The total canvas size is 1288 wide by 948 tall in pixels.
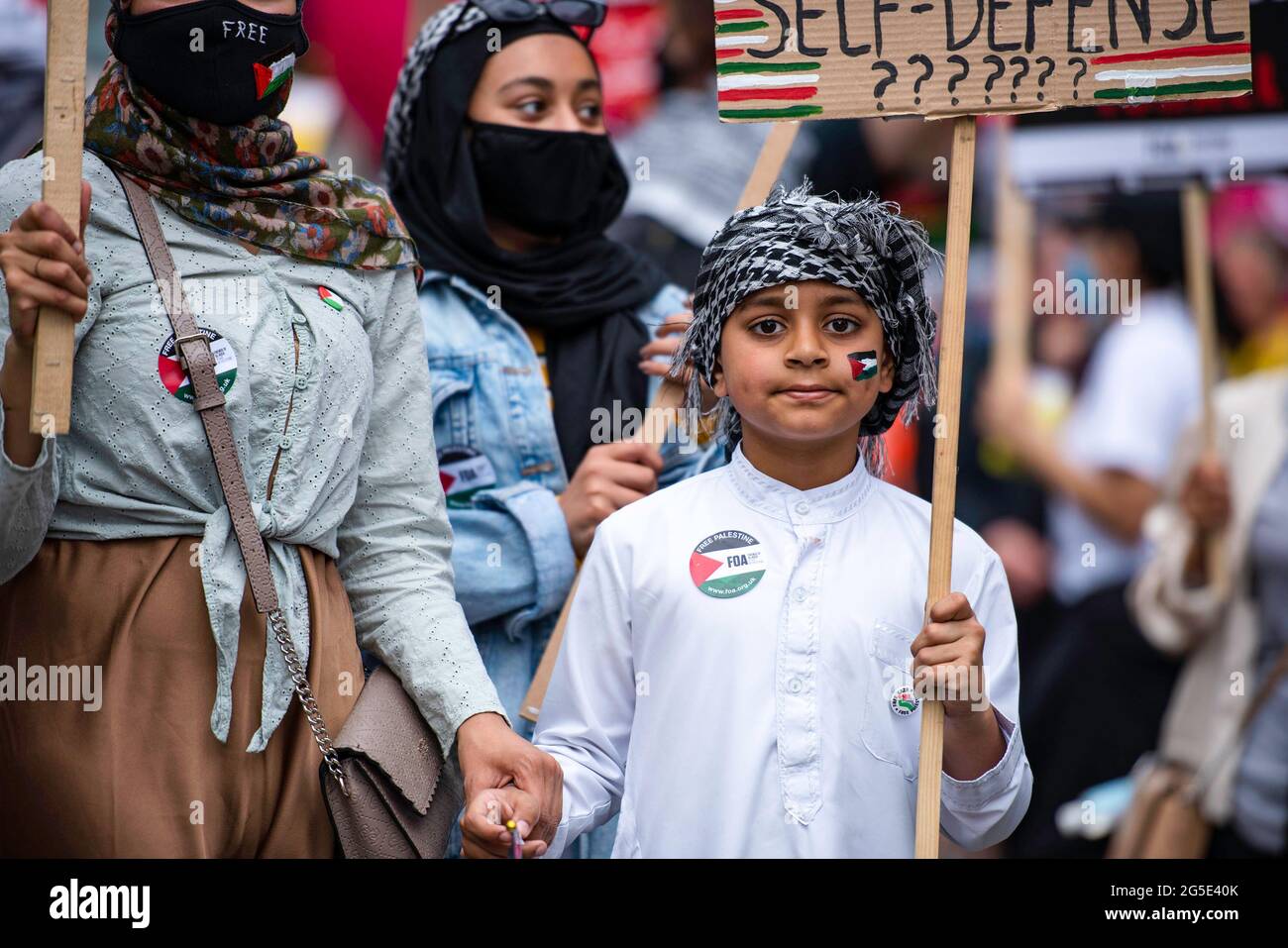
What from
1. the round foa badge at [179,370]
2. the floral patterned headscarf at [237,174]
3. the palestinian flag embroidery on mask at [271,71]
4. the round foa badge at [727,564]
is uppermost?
the palestinian flag embroidery on mask at [271,71]

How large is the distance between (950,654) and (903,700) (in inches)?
8.9

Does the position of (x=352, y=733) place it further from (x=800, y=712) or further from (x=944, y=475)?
(x=944, y=475)

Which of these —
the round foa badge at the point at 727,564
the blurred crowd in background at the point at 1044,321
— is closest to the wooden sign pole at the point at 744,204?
the round foa badge at the point at 727,564

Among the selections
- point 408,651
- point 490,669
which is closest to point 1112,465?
point 490,669

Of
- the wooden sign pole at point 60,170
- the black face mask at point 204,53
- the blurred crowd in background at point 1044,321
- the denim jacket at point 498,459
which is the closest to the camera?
the wooden sign pole at point 60,170

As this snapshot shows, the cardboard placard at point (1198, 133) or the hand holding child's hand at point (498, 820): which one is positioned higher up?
the cardboard placard at point (1198, 133)

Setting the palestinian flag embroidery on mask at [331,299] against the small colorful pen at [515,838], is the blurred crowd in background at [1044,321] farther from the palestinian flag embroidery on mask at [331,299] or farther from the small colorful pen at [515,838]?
the small colorful pen at [515,838]

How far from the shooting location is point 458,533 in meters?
3.92

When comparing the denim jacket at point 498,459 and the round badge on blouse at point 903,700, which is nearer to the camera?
the round badge on blouse at point 903,700

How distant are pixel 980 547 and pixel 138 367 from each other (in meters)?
1.50

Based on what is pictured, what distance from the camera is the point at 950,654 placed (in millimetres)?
3076

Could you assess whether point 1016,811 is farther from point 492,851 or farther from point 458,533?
point 458,533

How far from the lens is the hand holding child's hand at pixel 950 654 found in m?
3.08

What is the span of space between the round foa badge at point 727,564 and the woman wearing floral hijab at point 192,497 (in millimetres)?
430
